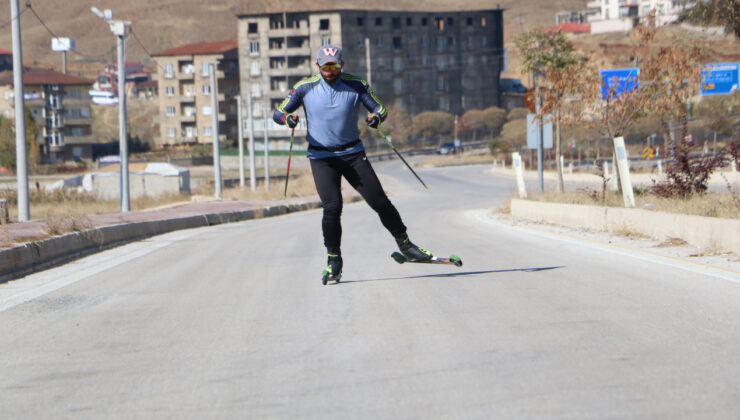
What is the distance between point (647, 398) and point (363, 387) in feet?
4.35

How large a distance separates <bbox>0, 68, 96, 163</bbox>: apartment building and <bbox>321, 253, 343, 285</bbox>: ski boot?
122063 millimetres

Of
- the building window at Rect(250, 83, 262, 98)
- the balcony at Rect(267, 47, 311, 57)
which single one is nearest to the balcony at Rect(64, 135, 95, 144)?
the building window at Rect(250, 83, 262, 98)

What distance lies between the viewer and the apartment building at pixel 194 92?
128 meters

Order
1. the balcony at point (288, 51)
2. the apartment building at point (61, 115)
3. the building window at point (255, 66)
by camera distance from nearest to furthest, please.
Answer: the balcony at point (288, 51), the building window at point (255, 66), the apartment building at point (61, 115)

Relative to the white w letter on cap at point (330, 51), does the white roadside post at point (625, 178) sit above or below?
below

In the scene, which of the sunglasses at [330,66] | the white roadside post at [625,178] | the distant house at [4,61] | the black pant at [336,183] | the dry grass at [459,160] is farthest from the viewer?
the distant house at [4,61]

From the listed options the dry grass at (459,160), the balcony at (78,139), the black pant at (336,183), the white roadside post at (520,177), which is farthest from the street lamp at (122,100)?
the balcony at (78,139)

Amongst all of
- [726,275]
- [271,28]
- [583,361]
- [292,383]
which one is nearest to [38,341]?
[292,383]

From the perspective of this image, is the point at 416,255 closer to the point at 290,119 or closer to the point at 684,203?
the point at 290,119

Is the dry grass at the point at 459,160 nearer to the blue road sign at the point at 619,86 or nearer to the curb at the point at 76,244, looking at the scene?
the blue road sign at the point at 619,86

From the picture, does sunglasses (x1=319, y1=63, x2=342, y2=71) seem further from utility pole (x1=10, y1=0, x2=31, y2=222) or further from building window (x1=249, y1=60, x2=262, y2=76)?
building window (x1=249, y1=60, x2=262, y2=76)

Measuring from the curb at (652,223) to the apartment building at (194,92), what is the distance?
111 metres

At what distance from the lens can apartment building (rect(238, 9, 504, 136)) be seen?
117 metres

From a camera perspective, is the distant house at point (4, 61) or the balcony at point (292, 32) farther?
the distant house at point (4, 61)
